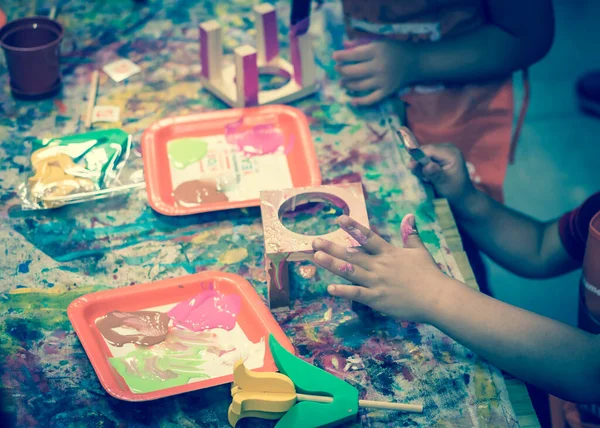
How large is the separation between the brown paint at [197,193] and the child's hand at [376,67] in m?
0.35

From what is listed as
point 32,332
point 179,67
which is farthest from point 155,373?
point 179,67

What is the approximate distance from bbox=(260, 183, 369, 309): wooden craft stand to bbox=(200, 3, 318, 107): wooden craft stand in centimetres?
32

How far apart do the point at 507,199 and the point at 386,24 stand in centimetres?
86

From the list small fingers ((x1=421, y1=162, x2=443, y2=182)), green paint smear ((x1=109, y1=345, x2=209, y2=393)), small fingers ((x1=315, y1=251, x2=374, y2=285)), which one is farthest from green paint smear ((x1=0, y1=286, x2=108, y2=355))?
small fingers ((x1=421, y1=162, x2=443, y2=182))

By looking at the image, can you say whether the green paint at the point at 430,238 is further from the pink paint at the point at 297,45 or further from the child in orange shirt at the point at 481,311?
the pink paint at the point at 297,45

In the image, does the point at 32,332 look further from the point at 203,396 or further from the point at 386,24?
the point at 386,24

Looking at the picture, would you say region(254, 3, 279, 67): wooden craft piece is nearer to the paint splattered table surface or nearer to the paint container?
the paint splattered table surface

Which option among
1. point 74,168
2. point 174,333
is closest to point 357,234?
point 174,333

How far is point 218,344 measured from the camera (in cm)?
89

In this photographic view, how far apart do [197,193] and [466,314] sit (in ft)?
1.59

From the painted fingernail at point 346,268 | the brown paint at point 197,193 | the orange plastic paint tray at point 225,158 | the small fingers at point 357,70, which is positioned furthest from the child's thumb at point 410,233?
the small fingers at point 357,70

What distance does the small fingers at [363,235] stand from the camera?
Result: 2.93 feet

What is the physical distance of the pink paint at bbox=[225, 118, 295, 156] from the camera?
1177mm

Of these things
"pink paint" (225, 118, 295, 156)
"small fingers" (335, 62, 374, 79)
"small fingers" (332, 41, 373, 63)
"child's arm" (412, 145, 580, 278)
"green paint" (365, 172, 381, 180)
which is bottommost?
"child's arm" (412, 145, 580, 278)
